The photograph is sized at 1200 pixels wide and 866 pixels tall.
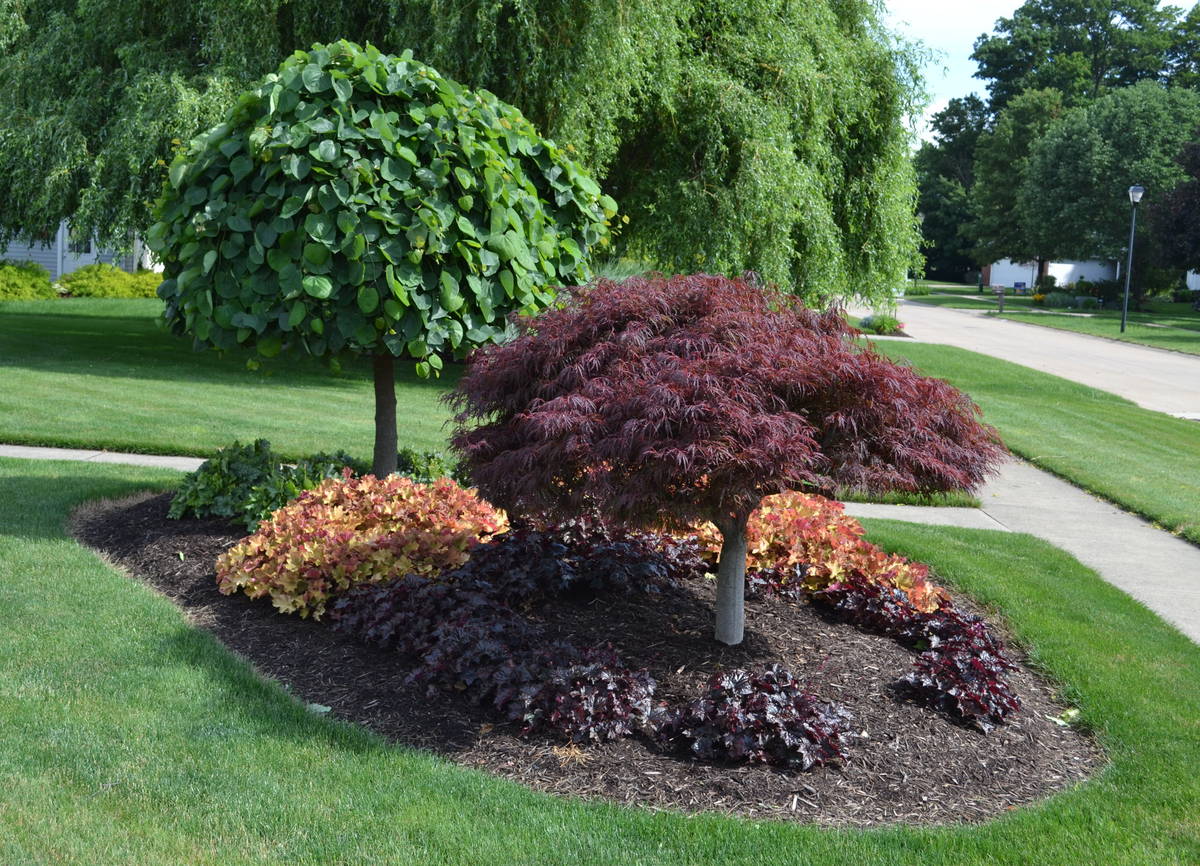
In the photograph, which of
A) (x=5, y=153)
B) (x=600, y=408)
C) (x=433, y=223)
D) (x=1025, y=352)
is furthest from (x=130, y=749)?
(x=1025, y=352)

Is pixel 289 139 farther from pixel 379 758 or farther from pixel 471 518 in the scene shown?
pixel 379 758

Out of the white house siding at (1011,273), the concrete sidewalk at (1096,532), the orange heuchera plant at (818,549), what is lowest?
the concrete sidewalk at (1096,532)

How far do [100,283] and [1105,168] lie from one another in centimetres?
4106

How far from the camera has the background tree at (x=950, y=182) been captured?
6994 cm

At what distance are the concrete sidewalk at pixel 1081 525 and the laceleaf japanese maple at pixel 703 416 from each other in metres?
2.82

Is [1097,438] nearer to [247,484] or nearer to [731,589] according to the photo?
[731,589]

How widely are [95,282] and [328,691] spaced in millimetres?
25703

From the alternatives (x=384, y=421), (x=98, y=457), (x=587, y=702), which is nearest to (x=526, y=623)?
(x=587, y=702)

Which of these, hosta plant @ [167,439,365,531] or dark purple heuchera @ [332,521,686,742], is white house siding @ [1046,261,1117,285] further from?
dark purple heuchera @ [332,521,686,742]

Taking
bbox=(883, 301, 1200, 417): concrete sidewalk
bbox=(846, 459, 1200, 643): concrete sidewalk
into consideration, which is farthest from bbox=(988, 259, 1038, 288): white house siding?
bbox=(846, 459, 1200, 643): concrete sidewalk

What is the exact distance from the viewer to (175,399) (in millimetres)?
12055

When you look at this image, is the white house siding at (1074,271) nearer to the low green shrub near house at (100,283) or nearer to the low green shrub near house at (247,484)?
the low green shrub near house at (100,283)

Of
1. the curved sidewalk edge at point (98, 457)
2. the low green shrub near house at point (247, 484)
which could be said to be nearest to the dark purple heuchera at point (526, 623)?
the low green shrub near house at point (247, 484)

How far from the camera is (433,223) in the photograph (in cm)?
599
